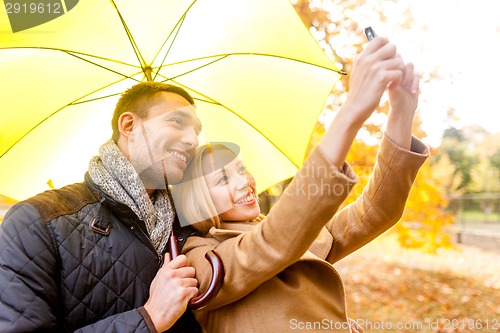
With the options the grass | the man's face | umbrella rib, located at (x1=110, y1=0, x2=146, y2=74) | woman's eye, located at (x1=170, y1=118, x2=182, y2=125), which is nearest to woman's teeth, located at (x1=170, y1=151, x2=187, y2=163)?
the man's face

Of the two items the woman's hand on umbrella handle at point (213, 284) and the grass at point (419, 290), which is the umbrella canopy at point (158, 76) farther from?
the grass at point (419, 290)

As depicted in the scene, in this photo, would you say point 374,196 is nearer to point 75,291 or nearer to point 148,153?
point 148,153

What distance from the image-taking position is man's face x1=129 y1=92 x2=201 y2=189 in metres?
2.04

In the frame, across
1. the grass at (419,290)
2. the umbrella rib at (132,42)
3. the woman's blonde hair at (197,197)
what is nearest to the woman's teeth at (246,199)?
the woman's blonde hair at (197,197)

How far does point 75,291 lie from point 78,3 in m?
1.04

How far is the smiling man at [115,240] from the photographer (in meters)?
1.63

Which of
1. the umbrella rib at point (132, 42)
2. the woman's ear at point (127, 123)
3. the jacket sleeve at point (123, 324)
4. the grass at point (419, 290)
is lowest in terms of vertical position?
the grass at point (419, 290)

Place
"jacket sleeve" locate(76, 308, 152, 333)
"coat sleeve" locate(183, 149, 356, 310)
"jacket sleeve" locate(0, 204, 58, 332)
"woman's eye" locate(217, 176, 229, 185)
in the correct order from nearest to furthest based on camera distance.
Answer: "coat sleeve" locate(183, 149, 356, 310) → "jacket sleeve" locate(0, 204, 58, 332) → "jacket sleeve" locate(76, 308, 152, 333) → "woman's eye" locate(217, 176, 229, 185)

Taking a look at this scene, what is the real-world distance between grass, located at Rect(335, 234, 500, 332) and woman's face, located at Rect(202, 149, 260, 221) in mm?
5038

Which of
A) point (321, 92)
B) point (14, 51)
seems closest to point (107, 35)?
point (14, 51)

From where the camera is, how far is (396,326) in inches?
254

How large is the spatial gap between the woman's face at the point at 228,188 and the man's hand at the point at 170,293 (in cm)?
34

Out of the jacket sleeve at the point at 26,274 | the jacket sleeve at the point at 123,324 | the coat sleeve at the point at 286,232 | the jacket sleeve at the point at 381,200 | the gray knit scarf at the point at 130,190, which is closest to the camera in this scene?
the coat sleeve at the point at 286,232

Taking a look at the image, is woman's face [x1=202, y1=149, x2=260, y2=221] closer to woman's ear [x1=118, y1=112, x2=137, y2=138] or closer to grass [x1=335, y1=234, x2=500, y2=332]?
woman's ear [x1=118, y1=112, x2=137, y2=138]
